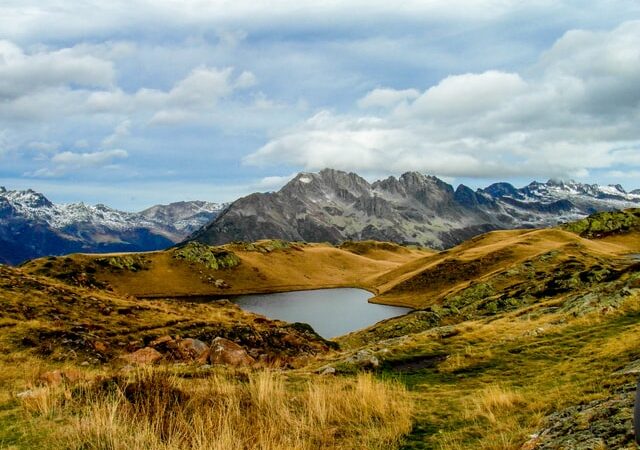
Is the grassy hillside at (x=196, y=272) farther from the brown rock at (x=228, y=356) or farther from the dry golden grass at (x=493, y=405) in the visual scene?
the dry golden grass at (x=493, y=405)

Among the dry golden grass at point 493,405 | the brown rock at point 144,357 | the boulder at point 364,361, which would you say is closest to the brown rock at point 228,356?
the brown rock at point 144,357

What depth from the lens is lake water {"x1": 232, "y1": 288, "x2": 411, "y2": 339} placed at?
3915 inches

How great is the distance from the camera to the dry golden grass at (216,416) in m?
8.20

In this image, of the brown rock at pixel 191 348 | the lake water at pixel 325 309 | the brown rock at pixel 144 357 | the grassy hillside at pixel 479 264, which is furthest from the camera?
the grassy hillside at pixel 479 264

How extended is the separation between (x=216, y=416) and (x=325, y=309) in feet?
374

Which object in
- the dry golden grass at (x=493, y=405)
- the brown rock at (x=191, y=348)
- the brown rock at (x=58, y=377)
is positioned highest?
the brown rock at (x=58, y=377)

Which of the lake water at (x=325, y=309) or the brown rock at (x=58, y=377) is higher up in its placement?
the brown rock at (x=58, y=377)

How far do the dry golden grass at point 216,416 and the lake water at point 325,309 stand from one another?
7805cm

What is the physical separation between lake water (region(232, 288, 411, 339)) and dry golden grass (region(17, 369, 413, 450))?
78.0 meters

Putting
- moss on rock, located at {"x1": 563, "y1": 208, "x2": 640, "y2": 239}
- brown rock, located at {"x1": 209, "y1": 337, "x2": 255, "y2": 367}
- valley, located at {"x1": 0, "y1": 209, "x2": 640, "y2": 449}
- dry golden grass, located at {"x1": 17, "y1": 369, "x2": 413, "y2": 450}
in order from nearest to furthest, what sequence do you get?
dry golden grass, located at {"x1": 17, "y1": 369, "x2": 413, "y2": 450} < valley, located at {"x1": 0, "y1": 209, "x2": 640, "y2": 449} < brown rock, located at {"x1": 209, "y1": 337, "x2": 255, "y2": 367} < moss on rock, located at {"x1": 563, "y1": 208, "x2": 640, "y2": 239}

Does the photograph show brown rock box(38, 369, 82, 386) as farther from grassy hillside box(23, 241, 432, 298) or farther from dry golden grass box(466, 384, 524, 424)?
grassy hillside box(23, 241, 432, 298)

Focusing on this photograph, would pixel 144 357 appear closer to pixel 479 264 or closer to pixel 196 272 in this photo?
pixel 479 264

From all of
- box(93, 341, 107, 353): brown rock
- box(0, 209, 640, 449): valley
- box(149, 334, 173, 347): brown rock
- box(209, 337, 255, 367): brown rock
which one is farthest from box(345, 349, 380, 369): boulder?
box(93, 341, 107, 353): brown rock

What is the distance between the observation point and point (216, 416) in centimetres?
945
